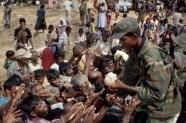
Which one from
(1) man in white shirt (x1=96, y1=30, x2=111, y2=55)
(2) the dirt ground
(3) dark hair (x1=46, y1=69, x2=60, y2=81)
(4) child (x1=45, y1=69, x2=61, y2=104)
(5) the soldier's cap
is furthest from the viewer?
(2) the dirt ground

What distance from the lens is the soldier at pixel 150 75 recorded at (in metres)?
4.56

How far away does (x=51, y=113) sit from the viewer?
5.48 m

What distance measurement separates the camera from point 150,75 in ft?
15.0

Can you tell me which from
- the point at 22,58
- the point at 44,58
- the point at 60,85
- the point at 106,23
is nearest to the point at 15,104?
the point at 60,85

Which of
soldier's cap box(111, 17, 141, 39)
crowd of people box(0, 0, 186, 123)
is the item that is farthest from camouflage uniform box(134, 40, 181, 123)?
soldier's cap box(111, 17, 141, 39)

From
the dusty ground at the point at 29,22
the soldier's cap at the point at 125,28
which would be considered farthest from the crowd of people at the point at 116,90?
the dusty ground at the point at 29,22

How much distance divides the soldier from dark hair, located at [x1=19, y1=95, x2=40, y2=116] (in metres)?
0.93

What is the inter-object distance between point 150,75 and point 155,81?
75 millimetres

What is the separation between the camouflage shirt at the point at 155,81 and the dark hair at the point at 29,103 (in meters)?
1.13

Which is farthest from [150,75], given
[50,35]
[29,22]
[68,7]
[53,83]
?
[29,22]

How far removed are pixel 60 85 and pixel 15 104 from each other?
203cm

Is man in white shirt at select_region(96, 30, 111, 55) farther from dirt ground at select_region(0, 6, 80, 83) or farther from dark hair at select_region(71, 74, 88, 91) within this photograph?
dark hair at select_region(71, 74, 88, 91)

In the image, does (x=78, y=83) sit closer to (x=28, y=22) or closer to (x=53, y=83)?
(x=53, y=83)

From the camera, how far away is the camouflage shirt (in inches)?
180
